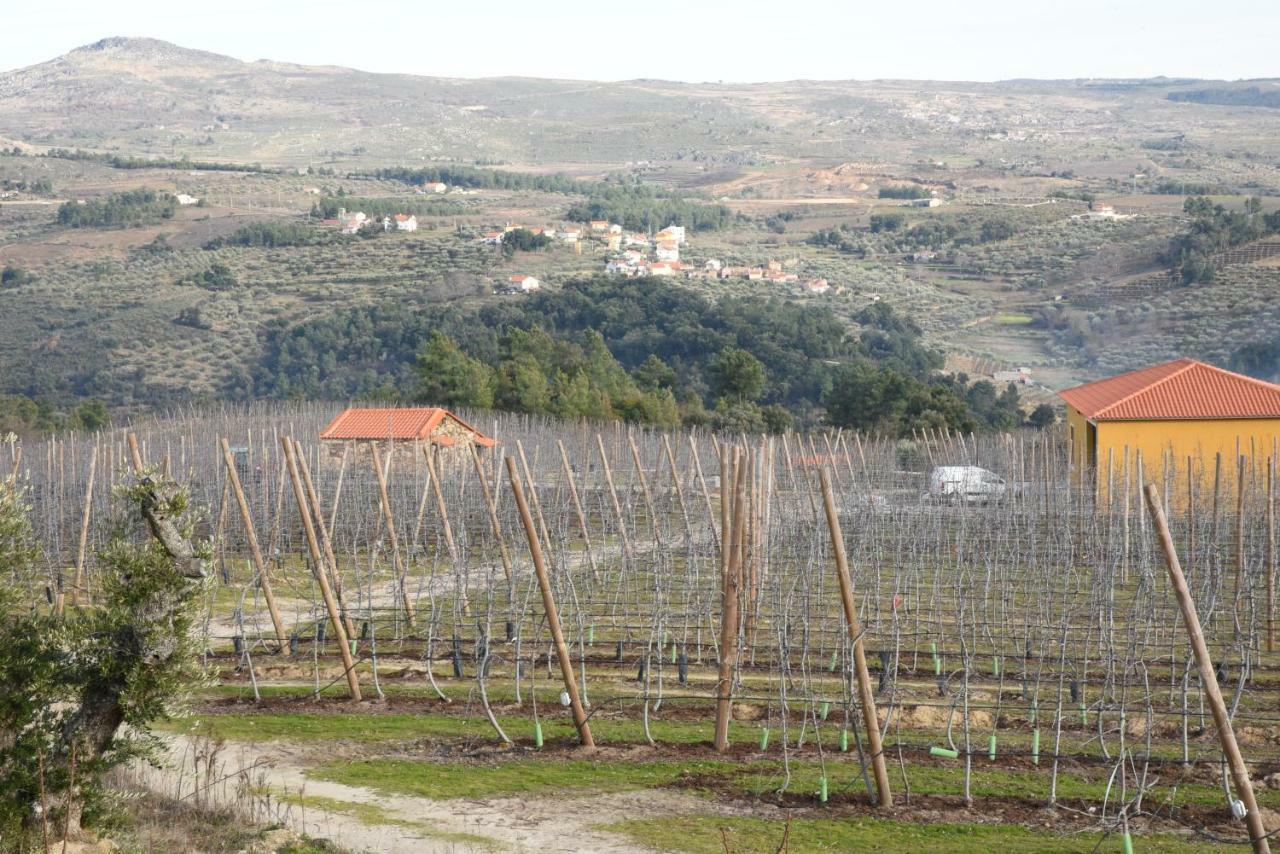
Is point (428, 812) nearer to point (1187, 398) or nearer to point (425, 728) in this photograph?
point (425, 728)

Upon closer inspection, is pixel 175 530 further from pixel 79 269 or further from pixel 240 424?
pixel 79 269

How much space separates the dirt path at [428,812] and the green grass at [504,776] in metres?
0.14

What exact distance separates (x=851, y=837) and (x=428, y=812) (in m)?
2.73

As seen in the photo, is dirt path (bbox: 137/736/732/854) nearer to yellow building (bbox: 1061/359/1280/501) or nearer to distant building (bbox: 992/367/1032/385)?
yellow building (bbox: 1061/359/1280/501)

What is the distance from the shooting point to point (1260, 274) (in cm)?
5512

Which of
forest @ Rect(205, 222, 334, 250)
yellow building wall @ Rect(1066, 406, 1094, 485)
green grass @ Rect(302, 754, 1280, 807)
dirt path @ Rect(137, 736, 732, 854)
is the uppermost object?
forest @ Rect(205, 222, 334, 250)

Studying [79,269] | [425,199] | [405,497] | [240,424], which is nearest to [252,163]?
[425,199]

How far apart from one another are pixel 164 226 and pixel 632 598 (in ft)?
218

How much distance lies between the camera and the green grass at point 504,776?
9812 millimetres

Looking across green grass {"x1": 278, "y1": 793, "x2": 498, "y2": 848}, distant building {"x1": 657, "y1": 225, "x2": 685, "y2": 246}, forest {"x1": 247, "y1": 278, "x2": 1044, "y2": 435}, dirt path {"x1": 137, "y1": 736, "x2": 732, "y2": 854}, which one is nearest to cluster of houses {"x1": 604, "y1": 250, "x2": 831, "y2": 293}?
distant building {"x1": 657, "y1": 225, "x2": 685, "y2": 246}

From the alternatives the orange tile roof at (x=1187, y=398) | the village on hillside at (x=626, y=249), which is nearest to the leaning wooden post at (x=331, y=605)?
the orange tile roof at (x=1187, y=398)

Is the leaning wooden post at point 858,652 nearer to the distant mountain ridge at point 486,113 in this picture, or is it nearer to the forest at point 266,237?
the forest at point 266,237

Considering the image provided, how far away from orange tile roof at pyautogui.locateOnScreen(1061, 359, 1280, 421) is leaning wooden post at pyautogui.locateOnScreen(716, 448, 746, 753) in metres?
18.2

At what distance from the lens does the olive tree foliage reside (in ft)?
26.0
